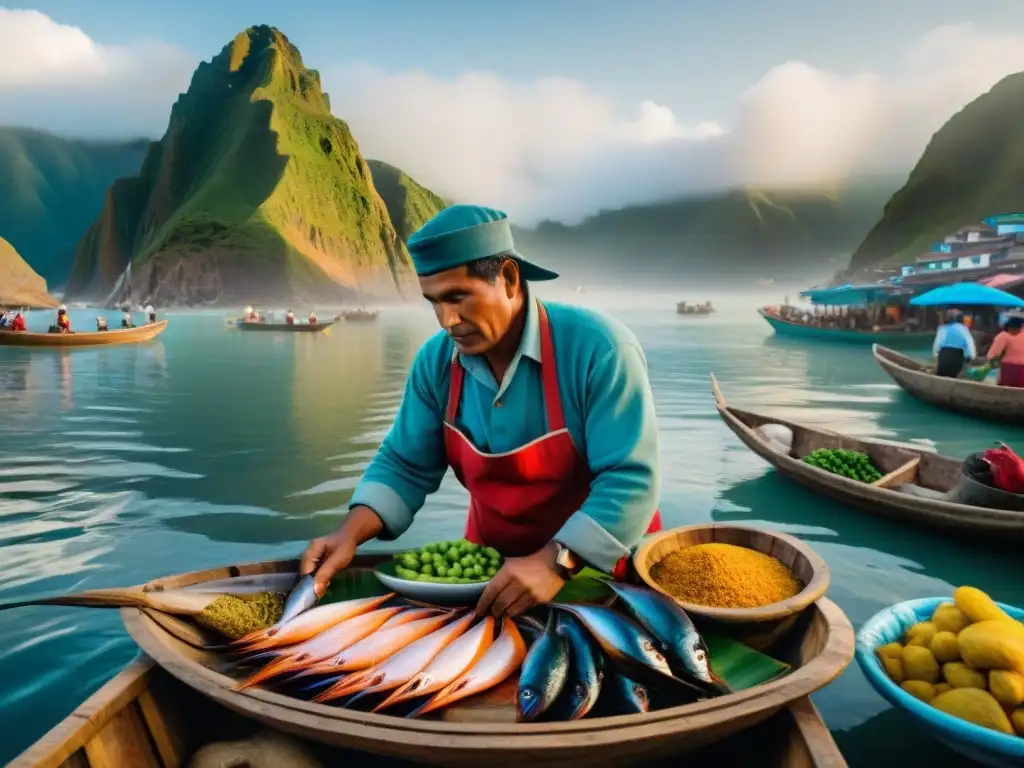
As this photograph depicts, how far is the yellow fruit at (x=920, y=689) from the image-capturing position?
3282mm

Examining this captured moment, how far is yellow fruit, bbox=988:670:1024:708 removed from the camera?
2.99 metres

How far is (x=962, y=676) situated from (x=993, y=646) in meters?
0.22

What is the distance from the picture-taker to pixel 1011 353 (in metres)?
13.9

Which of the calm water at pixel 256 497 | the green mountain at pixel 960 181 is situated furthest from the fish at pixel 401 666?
the green mountain at pixel 960 181

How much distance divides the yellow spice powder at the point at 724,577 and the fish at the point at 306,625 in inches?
56.7

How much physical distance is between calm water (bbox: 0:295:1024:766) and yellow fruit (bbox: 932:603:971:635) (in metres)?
0.86

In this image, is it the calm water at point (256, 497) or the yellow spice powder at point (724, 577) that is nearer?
the yellow spice powder at point (724, 577)

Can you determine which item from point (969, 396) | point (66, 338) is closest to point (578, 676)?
point (969, 396)

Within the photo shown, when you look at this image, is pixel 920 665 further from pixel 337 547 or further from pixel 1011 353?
pixel 1011 353

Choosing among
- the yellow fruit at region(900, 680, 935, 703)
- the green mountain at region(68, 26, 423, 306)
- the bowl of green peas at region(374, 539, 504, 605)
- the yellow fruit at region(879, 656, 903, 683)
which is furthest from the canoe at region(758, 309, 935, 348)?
the green mountain at region(68, 26, 423, 306)

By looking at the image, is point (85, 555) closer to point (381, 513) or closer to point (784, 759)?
point (381, 513)

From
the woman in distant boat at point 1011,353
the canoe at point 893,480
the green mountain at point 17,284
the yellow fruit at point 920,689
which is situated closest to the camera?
the yellow fruit at point 920,689

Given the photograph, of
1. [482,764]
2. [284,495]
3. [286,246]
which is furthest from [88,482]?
[286,246]

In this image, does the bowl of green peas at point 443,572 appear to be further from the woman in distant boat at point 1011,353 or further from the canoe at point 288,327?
the canoe at point 288,327
